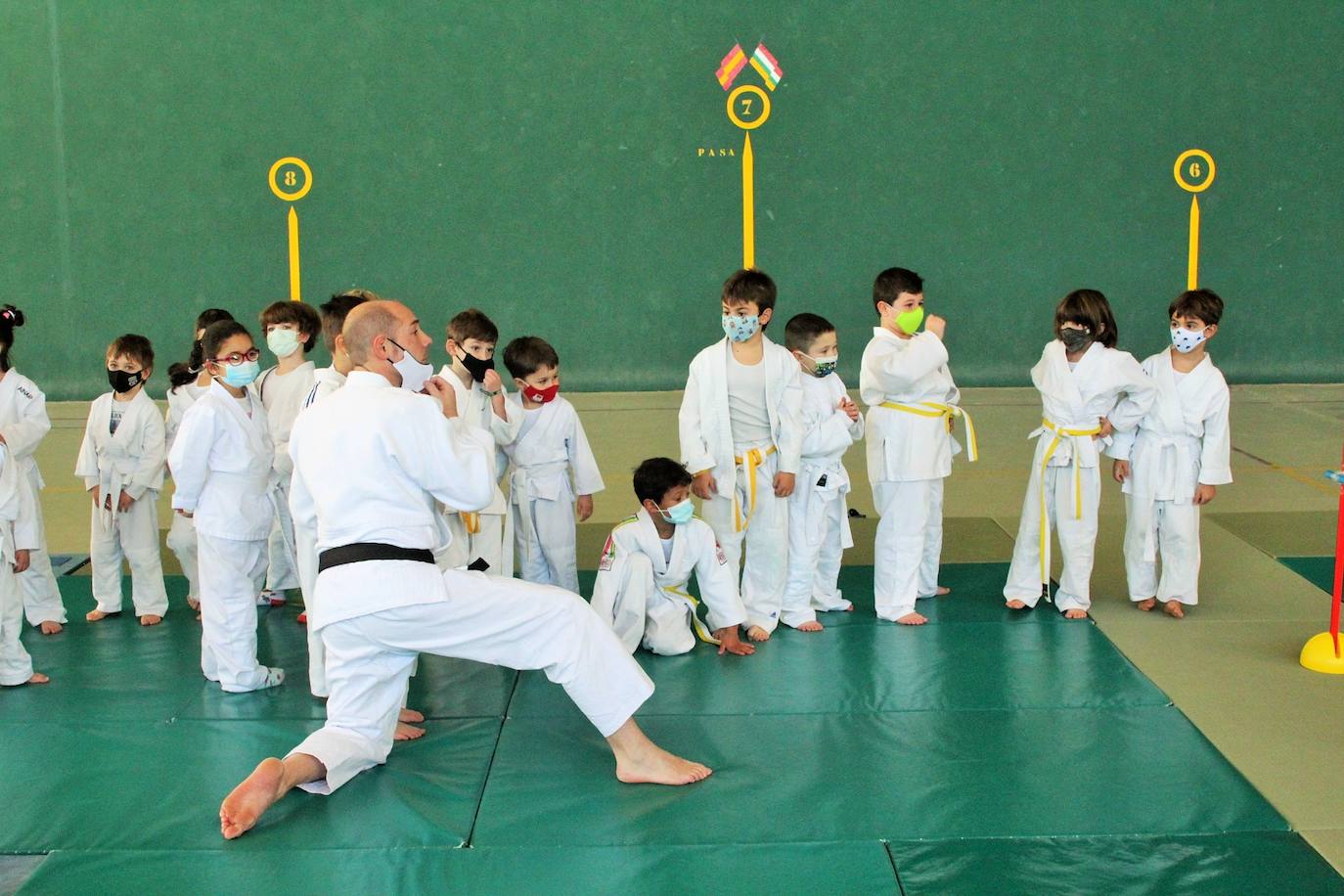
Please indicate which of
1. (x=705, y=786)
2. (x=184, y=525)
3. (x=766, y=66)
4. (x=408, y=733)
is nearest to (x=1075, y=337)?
(x=705, y=786)

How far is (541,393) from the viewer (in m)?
5.44

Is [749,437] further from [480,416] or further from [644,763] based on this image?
[644,763]

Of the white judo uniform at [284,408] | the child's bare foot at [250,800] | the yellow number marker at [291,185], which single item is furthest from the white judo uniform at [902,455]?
the yellow number marker at [291,185]

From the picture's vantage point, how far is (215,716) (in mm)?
4488

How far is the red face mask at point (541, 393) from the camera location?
5.43 m

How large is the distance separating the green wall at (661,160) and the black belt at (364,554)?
6.85 meters

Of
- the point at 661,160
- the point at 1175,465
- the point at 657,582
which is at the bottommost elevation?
the point at 657,582

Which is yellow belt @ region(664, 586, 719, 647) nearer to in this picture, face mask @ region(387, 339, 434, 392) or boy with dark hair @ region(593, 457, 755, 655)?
boy with dark hair @ region(593, 457, 755, 655)

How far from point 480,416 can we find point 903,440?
64.9 inches

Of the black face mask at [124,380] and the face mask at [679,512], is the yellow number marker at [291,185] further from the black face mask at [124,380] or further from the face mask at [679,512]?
the face mask at [679,512]

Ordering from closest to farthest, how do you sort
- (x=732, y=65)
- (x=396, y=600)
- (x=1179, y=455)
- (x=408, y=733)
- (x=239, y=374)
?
(x=396, y=600), (x=408, y=733), (x=239, y=374), (x=1179, y=455), (x=732, y=65)

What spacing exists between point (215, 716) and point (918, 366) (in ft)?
9.24

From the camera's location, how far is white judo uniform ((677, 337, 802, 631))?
17.2ft

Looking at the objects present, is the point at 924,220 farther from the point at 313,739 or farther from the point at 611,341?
the point at 313,739
